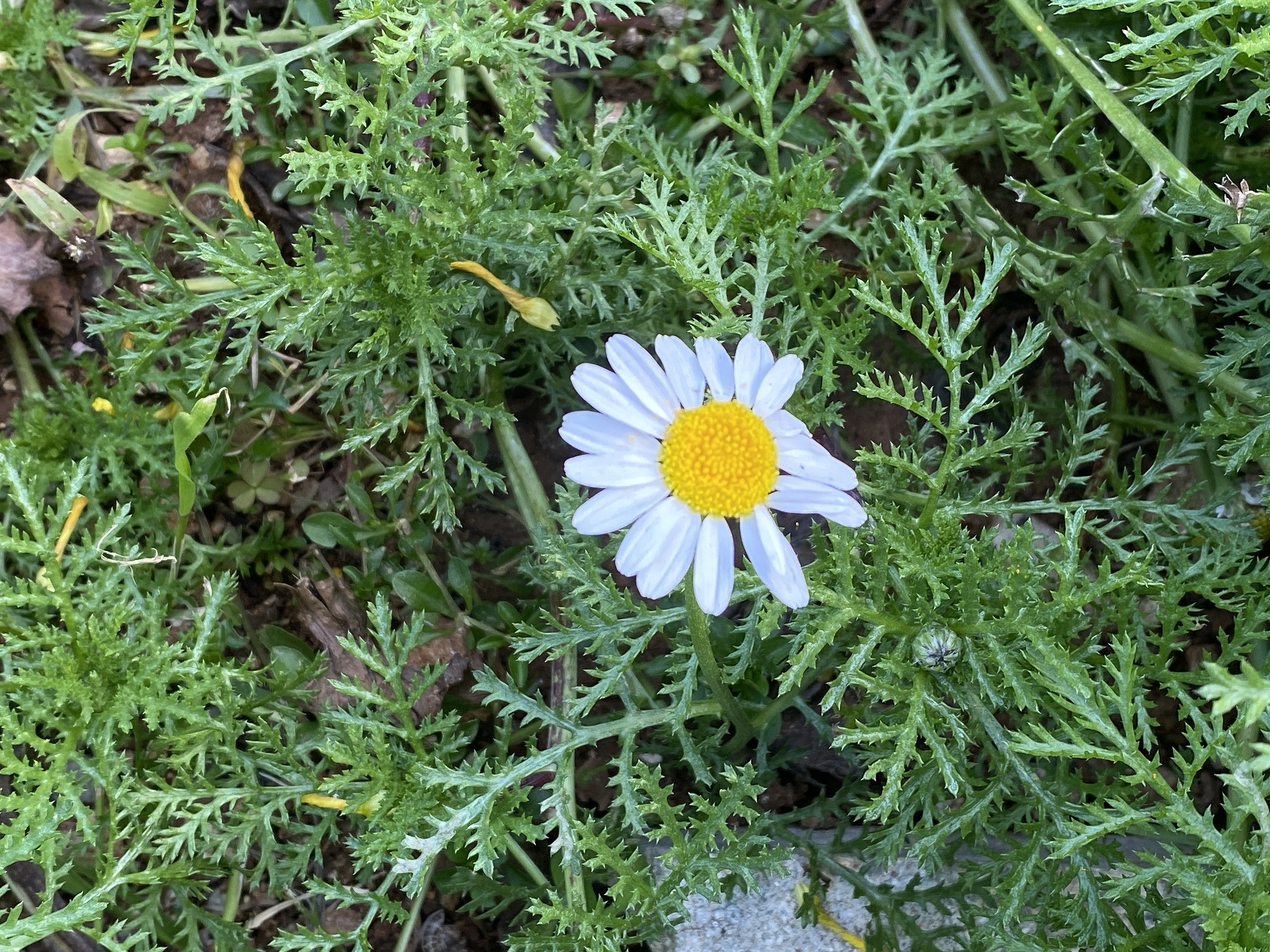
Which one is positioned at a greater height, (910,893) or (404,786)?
(404,786)

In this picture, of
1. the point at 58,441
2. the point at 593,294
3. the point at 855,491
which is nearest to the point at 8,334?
the point at 58,441

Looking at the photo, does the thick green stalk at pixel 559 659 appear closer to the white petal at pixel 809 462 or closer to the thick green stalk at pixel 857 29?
the white petal at pixel 809 462

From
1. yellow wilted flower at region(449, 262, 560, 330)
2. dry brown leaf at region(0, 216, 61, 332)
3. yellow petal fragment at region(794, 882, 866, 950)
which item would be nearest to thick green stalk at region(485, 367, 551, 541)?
yellow wilted flower at region(449, 262, 560, 330)

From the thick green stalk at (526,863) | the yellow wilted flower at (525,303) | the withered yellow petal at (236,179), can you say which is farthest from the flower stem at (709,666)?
the withered yellow petal at (236,179)

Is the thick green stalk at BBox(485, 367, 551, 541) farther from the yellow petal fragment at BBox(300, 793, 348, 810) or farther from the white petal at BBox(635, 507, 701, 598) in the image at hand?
the white petal at BBox(635, 507, 701, 598)

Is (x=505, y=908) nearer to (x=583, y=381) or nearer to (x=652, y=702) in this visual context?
(x=652, y=702)

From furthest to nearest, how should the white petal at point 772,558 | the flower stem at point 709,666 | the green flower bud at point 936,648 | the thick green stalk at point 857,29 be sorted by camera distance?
the thick green stalk at point 857,29, the green flower bud at point 936,648, the flower stem at point 709,666, the white petal at point 772,558
